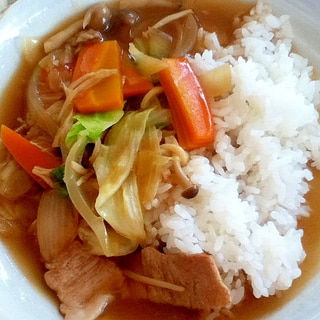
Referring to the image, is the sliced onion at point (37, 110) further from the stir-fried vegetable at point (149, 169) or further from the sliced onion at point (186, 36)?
the sliced onion at point (186, 36)

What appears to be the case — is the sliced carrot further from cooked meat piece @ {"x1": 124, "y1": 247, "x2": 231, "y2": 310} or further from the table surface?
cooked meat piece @ {"x1": 124, "y1": 247, "x2": 231, "y2": 310}

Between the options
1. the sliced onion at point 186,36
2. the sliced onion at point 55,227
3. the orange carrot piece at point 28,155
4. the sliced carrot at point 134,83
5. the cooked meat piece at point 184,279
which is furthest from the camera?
the sliced onion at point 186,36

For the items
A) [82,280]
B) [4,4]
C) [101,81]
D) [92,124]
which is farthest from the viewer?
[4,4]

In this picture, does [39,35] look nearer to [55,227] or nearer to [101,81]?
[101,81]

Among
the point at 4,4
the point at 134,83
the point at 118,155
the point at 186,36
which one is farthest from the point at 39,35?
the point at 118,155

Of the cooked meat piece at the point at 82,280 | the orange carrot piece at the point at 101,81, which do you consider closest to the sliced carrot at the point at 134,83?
the orange carrot piece at the point at 101,81

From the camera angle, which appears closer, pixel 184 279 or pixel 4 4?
pixel 184 279

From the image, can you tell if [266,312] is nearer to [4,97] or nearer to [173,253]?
[173,253]
